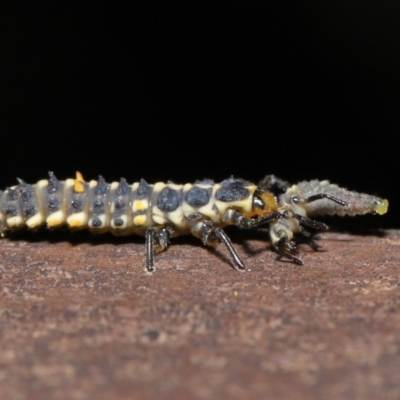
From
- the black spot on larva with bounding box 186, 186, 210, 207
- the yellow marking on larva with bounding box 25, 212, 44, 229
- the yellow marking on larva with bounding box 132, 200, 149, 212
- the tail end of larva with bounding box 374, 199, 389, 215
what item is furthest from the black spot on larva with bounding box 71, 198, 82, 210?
the tail end of larva with bounding box 374, 199, 389, 215

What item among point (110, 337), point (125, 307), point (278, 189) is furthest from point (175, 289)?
point (278, 189)

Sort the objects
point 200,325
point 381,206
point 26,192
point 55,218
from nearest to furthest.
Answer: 1. point 200,325
2. point 381,206
3. point 55,218
4. point 26,192

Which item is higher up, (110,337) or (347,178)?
(347,178)

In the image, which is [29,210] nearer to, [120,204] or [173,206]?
[120,204]

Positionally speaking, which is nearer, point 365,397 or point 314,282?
point 365,397

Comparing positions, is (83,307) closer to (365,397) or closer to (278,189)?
(365,397)

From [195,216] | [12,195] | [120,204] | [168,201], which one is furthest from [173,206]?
[12,195]

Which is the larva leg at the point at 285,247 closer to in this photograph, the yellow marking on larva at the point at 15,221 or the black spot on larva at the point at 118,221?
the black spot on larva at the point at 118,221
